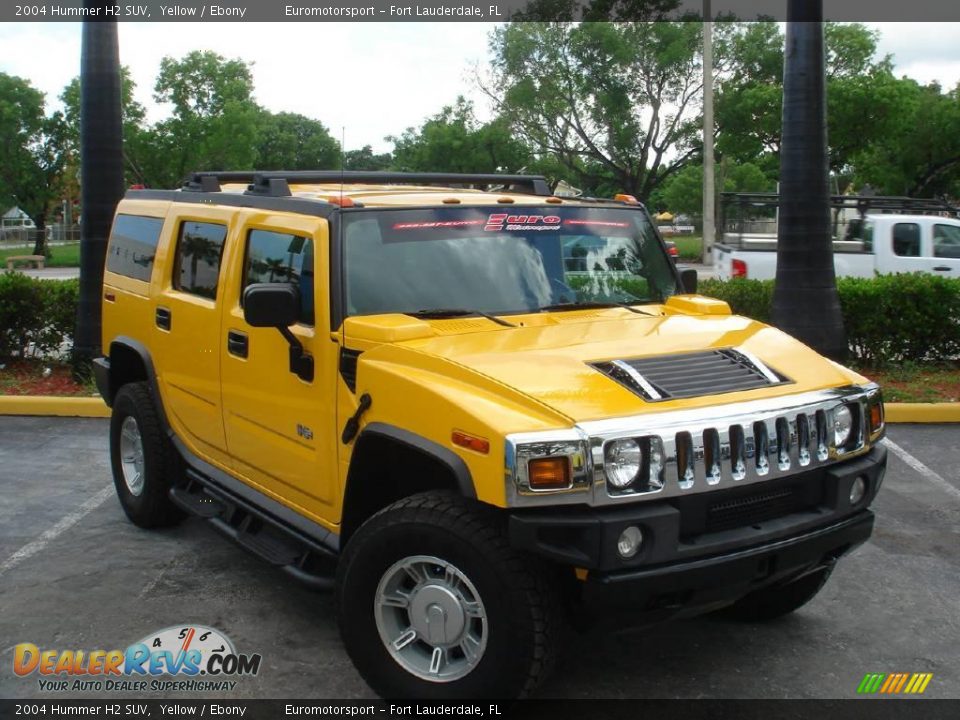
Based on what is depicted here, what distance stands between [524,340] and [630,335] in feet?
1.53

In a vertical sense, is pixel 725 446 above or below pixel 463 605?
above

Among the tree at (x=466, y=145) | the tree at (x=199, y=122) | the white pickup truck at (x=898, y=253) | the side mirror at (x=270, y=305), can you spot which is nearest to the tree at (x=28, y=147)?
the tree at (x=199, y=122)

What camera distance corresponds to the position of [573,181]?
3891 centimetres

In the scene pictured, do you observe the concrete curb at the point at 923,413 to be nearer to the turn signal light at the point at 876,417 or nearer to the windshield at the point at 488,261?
the windshield at the point at 488,261

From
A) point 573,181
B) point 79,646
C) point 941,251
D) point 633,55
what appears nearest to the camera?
point 79,646

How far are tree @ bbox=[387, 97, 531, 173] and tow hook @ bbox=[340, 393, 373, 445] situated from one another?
33190 mm

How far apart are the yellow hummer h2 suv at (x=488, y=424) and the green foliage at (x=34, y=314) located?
5.46 meters

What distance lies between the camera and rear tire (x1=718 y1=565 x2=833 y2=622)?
15.0 feet

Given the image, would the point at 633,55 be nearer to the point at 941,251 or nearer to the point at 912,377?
the point at 941,251

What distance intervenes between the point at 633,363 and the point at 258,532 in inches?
83.7

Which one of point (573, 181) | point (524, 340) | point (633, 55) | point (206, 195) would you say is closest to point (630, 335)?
point (524, 340)

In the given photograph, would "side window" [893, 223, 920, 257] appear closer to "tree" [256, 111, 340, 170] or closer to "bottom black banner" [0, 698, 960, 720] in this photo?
"bottom black banner" [0, 698, 960, 720]

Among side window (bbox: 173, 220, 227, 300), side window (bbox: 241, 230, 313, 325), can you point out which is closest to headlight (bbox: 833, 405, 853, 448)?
side window (bbox: 241, 230, 313, 325)

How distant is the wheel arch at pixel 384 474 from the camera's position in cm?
387
